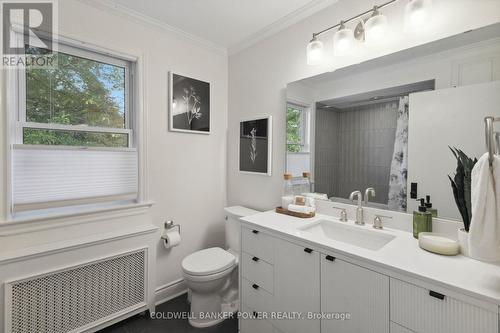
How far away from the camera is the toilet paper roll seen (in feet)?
6.64

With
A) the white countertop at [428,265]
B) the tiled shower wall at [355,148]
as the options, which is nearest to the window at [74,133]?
the white countertop at [428,265]

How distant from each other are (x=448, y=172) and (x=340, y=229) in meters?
0.66

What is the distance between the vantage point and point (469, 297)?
0.80m

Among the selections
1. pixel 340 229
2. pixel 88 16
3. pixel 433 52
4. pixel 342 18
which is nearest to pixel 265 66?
pixel 342 18

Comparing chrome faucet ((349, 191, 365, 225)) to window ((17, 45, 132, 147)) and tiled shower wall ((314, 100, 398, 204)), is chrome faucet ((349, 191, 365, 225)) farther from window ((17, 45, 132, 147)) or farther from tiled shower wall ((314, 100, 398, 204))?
window ((17, 45, 132, 147))

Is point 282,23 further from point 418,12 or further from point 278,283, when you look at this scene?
point 278,283

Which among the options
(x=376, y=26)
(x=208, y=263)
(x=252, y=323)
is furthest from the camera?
(x=208, y=263)

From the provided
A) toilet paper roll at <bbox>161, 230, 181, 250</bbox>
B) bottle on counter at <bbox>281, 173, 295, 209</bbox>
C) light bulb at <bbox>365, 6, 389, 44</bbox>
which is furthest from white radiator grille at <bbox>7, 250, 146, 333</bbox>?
light bulb at <bbox>365, 6, 389, 44</bbox>

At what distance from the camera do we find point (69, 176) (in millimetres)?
1639

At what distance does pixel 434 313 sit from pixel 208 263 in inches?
55.7

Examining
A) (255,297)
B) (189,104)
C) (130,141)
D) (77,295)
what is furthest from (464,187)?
(77,295)

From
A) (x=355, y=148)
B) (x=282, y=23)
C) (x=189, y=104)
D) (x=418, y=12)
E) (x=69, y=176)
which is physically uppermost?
(x=282, y=23)

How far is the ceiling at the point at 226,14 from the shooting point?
1.74 metres

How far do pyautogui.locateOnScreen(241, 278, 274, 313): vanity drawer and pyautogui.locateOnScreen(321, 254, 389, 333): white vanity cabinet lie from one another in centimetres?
38
